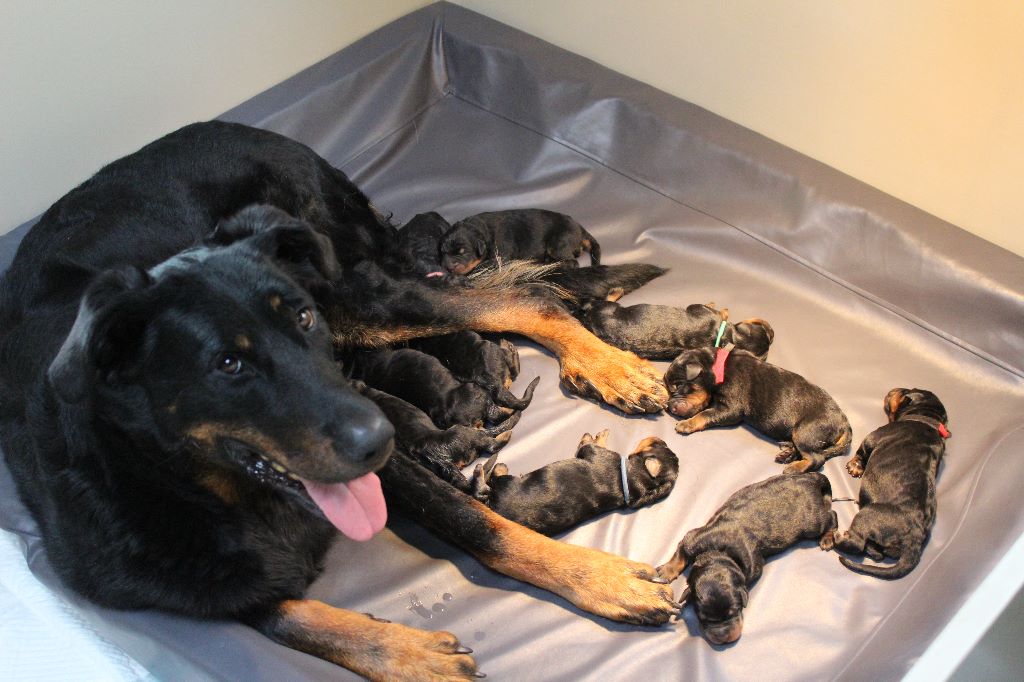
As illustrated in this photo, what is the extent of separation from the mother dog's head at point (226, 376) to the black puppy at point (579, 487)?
774mm

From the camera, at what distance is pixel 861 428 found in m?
3.42

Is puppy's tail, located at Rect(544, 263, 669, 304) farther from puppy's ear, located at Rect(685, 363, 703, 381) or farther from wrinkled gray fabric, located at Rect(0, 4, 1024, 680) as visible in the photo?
puppy's ear, located at Rect(685, 363, 703, 381)

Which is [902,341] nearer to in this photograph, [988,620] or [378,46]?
[988,620]

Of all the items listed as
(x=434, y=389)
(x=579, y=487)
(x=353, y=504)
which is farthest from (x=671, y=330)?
(x=353, y=504)

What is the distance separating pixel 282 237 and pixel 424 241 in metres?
1.56

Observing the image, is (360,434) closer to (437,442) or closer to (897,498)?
(437,442)

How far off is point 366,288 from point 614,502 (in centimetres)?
125

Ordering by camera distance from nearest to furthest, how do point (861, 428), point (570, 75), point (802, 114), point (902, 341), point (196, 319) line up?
point (196, 319) → point (861, 428) → point (902, 341) → point (802, 114) → point (570, 75)

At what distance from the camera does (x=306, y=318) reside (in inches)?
97.0

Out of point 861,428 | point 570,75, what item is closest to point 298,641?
point 861,428

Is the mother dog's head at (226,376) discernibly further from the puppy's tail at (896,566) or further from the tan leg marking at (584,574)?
the puppy's tail at (896,566)

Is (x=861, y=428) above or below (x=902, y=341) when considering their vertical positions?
below

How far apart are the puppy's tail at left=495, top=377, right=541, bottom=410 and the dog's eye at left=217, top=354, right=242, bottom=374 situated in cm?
131

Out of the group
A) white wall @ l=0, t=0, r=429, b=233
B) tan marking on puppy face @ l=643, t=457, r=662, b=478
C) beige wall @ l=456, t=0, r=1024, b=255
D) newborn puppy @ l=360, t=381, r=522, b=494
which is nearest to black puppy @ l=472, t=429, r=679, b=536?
tan marking on puppy face @ l=643, t=457, r=662, b=478
